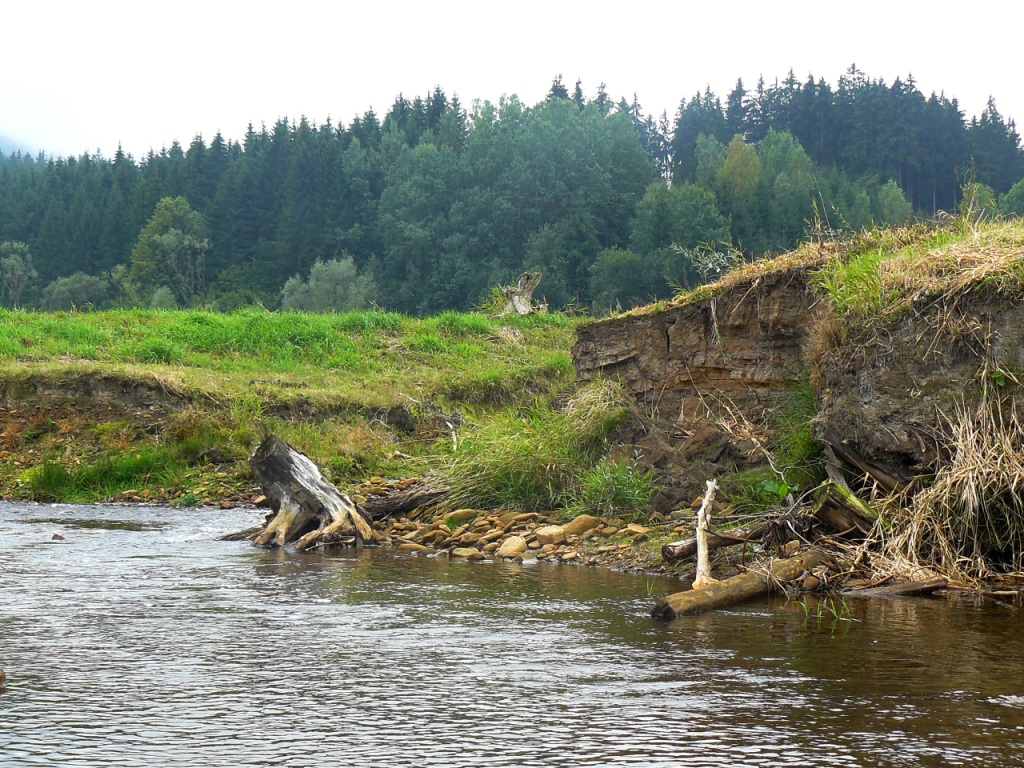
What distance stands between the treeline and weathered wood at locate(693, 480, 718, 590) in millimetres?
46500

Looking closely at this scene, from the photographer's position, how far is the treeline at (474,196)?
211ft

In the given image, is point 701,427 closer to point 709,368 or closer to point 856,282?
point 709,368

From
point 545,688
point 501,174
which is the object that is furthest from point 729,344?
point 501,174

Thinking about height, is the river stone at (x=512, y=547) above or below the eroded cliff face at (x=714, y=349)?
below

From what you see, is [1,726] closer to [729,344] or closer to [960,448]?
[960,448]

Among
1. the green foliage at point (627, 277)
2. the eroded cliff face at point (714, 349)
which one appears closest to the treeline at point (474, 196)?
the green foliage at point (627, 277)

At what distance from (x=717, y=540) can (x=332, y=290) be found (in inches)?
2358

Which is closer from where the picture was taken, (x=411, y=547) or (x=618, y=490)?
(x=618, y=490)

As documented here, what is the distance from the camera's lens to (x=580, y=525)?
32.2ft

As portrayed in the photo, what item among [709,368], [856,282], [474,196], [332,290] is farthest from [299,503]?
[474,196]

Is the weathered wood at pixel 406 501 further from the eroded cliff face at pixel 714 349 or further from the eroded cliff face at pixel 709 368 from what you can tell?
the eroded cliff face at pixel 714 349

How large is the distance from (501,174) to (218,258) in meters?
23.6

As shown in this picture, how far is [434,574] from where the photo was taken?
8.45m

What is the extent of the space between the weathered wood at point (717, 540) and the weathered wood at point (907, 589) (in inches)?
37.9
